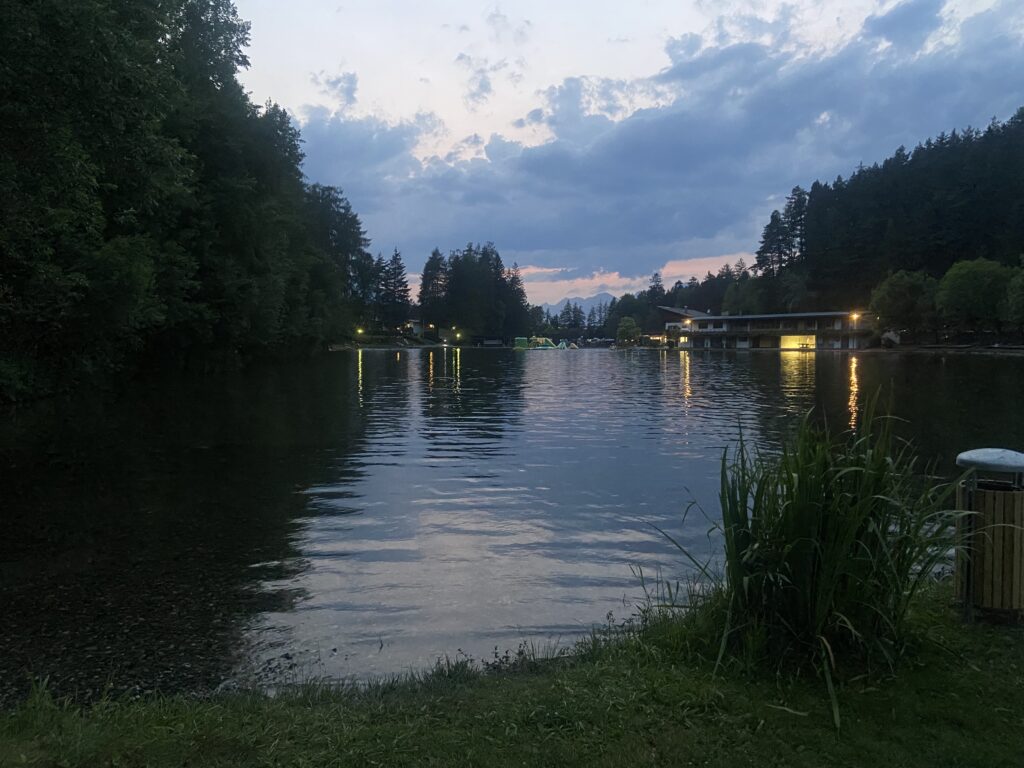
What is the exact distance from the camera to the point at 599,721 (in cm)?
405

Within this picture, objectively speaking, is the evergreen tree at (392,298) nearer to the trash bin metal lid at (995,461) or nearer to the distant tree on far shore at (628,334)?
the distant tree on far shore at (628,334)

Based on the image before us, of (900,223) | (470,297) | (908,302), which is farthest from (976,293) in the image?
(470,297)

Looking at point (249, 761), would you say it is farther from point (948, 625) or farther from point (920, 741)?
point (948, 625)

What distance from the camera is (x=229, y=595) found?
26.1ft

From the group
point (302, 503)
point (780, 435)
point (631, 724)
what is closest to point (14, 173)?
point (302, 503)

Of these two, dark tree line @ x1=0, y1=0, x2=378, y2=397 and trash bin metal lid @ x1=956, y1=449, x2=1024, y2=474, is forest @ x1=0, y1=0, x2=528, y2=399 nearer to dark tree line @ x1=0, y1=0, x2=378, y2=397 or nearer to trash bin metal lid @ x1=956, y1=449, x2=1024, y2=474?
dark tree line @ x1=0, y1=0, x2=378, y2=397

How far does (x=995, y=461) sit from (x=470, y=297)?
175671 millimetres

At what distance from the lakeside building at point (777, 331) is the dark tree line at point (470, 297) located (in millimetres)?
52552

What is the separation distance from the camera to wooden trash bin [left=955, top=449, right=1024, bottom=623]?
5.30m

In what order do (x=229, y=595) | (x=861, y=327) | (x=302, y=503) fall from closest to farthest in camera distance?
1. (x=229, y=595)
2. (x=302, y=503)
3. (x=861, y=327)

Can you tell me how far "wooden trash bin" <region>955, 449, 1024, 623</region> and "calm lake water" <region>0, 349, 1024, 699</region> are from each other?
3.20 m

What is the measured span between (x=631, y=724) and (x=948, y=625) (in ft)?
9.50

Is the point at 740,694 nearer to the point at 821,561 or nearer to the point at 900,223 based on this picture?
the point at 821,561

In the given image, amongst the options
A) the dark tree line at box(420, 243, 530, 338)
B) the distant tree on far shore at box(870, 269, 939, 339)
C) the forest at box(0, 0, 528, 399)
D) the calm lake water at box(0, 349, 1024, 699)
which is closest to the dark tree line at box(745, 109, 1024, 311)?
the distant tree on far shore at box(870, 269, 939, 339)
